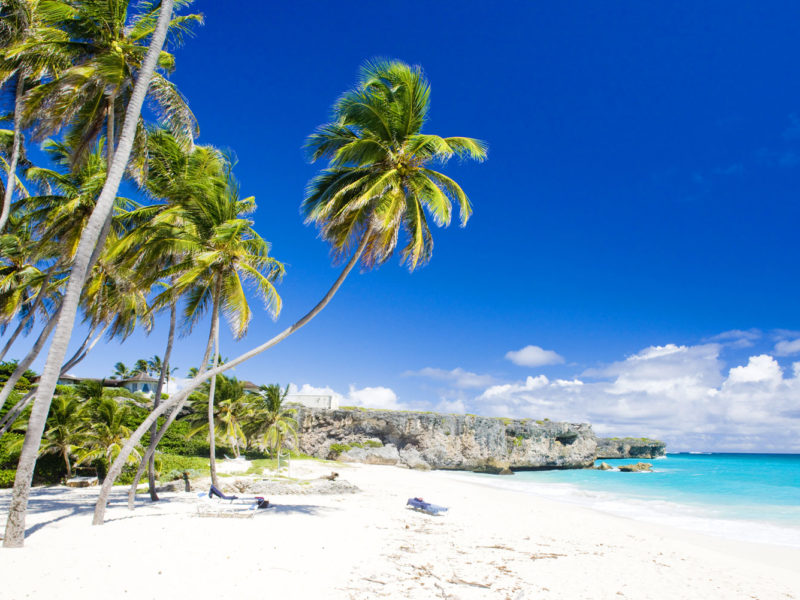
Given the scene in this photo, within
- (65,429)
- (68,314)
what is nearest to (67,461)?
(65,429)

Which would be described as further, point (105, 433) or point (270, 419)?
point (270, 419)

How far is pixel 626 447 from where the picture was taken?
77.6m

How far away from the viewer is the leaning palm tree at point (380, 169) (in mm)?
10625

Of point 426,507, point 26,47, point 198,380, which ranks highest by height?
point 26,47

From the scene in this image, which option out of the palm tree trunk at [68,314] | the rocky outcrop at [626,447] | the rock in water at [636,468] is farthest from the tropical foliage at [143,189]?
the rocky outcrop at [626,447]

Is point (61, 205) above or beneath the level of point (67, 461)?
above

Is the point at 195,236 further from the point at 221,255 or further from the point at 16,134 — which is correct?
the point at 16,134

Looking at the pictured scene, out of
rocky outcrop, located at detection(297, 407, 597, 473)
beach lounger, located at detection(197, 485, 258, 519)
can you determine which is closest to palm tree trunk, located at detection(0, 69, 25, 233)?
beach lounger, located at detection(197, 485, 258, 519)

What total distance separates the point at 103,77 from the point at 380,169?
598 centimetres

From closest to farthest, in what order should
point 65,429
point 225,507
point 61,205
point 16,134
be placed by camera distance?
point 16,134, point 225,507, point 61,205, point 65,429

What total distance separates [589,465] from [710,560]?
53.2 m

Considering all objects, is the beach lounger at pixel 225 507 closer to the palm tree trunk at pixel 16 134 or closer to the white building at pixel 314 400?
the palm tree trunk at pixel 16 134

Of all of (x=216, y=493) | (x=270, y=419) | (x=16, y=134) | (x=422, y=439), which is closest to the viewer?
(x=16, y=134)

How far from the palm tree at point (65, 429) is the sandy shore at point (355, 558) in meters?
5.11
